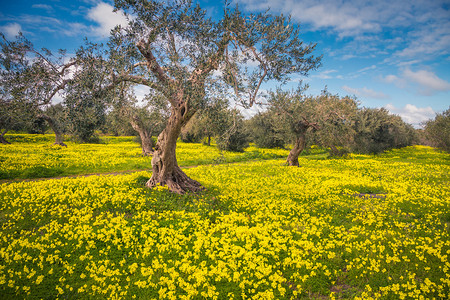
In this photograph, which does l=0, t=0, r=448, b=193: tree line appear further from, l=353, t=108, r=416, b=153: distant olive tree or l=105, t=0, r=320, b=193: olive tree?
l=353, t=108, r=416, b=153: distant olive tree

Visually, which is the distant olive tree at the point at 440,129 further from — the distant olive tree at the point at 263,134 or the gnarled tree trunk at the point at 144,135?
the gnarled tree trunk at the point at 144,135

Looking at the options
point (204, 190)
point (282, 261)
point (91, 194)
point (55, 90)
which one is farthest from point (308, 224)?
point (55, 90)

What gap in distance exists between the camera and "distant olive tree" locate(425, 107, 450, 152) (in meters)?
38.2

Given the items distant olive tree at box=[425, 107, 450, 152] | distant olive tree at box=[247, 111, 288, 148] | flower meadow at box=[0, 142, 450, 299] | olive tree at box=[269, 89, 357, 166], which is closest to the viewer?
flower meadow at box=[0, 142, 450, 299]

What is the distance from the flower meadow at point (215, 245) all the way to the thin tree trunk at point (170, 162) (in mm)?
1050

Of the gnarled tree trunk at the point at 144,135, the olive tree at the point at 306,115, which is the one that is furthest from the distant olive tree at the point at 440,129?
the gnarled tree trunk at the point at 144,135

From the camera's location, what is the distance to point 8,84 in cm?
1063

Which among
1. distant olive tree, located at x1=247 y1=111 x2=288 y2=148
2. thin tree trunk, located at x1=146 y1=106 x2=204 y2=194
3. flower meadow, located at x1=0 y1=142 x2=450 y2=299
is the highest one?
distant olive tree, located at x1=247 y1=111 x2=288 y2=148

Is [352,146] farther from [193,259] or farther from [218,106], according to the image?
[193,259]

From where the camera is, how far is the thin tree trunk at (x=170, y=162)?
530 inches

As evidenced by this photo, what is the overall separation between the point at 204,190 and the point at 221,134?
3.79m

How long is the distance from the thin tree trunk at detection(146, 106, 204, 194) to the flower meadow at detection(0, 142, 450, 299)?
1050 mm

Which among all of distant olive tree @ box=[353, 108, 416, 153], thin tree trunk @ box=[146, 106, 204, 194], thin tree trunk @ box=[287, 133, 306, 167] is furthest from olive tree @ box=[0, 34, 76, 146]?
distant olive tree @ box=[353, 108, 416, 153]

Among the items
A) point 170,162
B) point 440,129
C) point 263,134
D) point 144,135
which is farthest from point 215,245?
point 440,129
